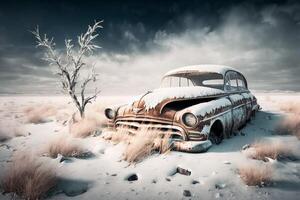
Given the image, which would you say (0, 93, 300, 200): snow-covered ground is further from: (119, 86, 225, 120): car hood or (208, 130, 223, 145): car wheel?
(119, 86, 225, 120): car hood

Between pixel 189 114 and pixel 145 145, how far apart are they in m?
0.92

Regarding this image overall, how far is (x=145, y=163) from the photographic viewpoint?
3.62 meters

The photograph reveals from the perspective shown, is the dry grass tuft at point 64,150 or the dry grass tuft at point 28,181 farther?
the dry grass tuft at point 64,150

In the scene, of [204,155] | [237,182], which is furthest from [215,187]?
[204,155]

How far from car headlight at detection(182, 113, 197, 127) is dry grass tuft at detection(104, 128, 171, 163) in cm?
38

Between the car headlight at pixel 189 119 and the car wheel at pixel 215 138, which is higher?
the car headlight at pixel 189 119

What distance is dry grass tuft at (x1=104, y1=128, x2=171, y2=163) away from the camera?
12.3 ft

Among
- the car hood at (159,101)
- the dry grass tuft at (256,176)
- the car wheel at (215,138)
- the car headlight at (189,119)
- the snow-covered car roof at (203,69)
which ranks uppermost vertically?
the snow-covered car roof at (203,69)

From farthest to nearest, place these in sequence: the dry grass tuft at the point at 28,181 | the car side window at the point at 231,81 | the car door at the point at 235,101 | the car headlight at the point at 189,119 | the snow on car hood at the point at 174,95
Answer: the car side window at the point at 231,81, the car door at the point at 235,101, the snow on car hood at the point at 174,95, the car headlight at the point at 189,119, the dry grass tuft at the point at 28,181

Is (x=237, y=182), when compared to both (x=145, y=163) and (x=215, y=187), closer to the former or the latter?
(x=215, y=187)

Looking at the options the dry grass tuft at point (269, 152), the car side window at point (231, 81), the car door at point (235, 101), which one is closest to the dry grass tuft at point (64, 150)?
the dry grass tuft at point (269, 152)

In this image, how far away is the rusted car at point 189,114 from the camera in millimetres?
4008

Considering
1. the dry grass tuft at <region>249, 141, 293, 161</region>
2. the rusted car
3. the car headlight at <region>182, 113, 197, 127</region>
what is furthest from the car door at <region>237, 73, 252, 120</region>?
the car headlight at <region>182, 113, 197, 127</region>

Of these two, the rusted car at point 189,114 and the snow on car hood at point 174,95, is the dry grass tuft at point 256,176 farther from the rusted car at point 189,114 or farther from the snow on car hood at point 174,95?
the snow on car hood at point 174,95
